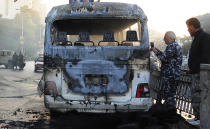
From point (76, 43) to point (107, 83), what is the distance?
1024 mm

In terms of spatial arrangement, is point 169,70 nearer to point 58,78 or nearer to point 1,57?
point 58,78

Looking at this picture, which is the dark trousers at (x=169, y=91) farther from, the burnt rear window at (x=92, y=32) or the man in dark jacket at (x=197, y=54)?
the burnt rear window at (x=92, y=32)

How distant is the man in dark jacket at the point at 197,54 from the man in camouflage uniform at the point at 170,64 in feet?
3.48

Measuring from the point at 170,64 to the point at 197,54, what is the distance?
1.30 m

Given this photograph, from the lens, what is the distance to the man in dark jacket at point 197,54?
20.9 ft

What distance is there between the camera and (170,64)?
25.5 feet

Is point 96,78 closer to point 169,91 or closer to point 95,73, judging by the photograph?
point 95,73

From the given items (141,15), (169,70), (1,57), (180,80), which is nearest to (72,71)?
(141,15)

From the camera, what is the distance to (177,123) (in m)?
7.20

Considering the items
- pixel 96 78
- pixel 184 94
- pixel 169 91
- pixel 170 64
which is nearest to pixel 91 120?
pixel 96 78

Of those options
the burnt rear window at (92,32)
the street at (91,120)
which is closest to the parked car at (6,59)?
the street at (91,120)

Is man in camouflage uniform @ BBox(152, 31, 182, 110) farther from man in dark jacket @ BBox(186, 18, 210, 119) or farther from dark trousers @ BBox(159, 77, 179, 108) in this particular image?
man in dark jacket @ BBox(186, 18, 210, 119)

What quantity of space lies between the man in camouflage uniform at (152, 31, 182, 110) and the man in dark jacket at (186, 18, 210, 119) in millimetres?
1059

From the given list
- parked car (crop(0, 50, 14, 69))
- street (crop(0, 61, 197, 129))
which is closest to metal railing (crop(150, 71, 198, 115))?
street (crop(0, 61, 197, 129))
